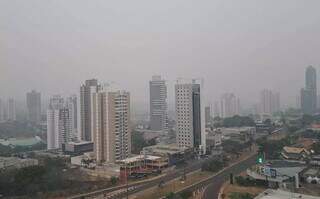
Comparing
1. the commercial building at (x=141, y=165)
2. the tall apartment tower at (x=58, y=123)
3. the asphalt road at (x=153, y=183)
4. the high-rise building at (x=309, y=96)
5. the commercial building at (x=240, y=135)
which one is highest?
the high-rise building at (x=309, y=96)

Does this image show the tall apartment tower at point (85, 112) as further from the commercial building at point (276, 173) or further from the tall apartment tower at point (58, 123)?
the commercial building at point (276, 173)

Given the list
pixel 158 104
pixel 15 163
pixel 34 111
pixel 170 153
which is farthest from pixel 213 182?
pixel 34 111

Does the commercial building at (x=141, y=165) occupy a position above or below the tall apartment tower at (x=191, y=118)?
below

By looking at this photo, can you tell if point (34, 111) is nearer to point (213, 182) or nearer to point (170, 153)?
point (170, 153)

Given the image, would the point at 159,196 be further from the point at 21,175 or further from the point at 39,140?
the point at 39,140

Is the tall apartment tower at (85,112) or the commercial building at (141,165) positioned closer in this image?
A: the commercial building at (141,165)

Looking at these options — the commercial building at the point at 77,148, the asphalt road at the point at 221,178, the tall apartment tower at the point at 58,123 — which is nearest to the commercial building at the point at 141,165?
the asphalt road at the point at 221,178
